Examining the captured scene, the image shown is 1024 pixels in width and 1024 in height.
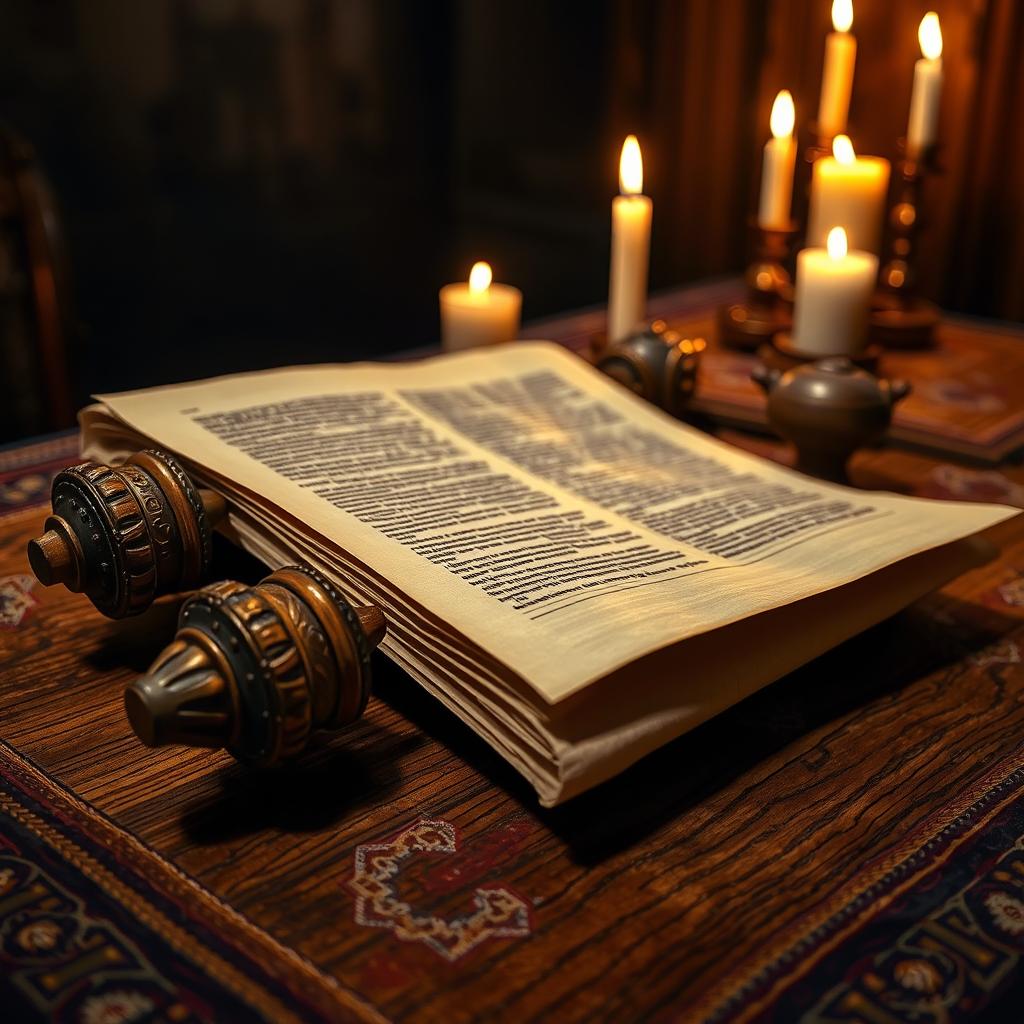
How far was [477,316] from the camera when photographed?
1027 mm

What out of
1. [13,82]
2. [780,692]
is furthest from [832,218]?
[13,82]

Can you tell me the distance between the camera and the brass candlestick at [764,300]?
125cm

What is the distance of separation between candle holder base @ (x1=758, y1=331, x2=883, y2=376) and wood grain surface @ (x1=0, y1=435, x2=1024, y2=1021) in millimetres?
439

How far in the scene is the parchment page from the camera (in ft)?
1.79

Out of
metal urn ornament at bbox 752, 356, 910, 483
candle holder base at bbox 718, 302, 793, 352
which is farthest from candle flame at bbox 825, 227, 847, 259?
metal urn ornament at bbox 752, 356, 910, 483

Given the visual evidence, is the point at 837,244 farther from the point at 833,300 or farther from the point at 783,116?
the point at 783,116

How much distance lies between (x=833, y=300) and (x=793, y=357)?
6 centimetres

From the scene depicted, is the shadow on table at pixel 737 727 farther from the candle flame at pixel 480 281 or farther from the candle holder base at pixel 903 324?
the candle holder base at pixel 903 324

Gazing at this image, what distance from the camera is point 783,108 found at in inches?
47.9

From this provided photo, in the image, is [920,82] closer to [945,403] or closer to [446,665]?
[945,403]

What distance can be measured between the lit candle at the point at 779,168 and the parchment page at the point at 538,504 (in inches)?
17.4

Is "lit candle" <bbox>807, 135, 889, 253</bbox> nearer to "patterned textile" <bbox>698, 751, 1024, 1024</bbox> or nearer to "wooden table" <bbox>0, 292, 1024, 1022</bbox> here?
"wooden table" <bbox>0, 292, 1024, 1022</bbox>

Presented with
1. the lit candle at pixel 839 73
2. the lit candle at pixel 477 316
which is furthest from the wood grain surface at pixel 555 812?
the lit candle at pixel 839 73

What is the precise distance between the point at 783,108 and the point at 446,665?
34.4 inches
